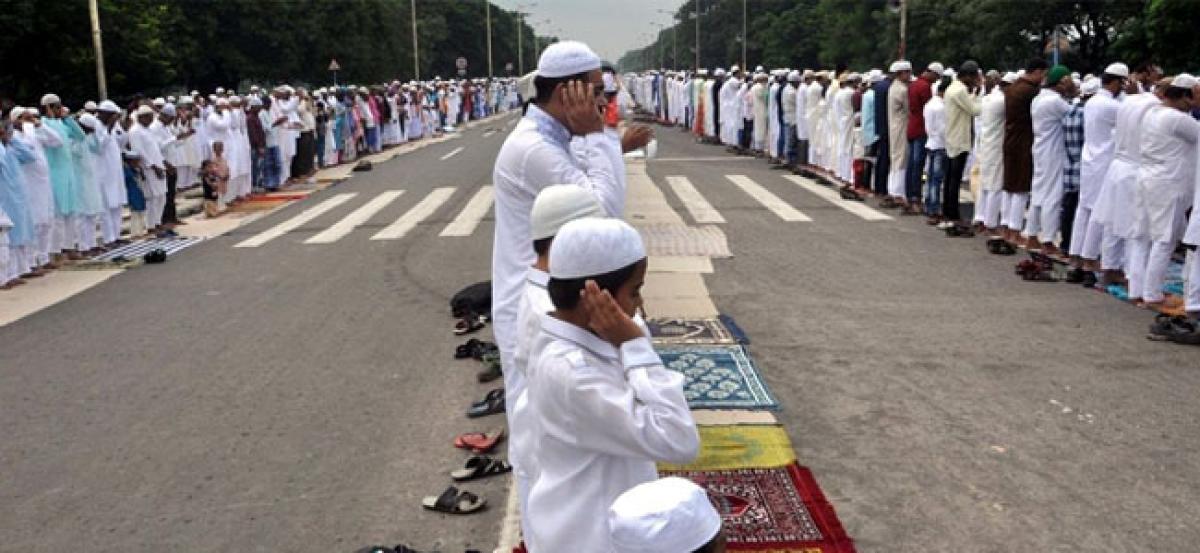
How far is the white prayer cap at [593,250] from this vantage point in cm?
285

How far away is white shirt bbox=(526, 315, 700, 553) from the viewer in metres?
2.82

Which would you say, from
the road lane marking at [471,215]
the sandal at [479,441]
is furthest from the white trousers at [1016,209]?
the sandal at [479,441]

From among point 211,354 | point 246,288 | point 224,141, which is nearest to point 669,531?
point 211,354

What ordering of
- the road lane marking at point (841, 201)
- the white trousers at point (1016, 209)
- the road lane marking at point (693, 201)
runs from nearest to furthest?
the white trousers at point (1016, 209)
the road lane marking at point (841, 201)
the road lane marking at point (693, 201)

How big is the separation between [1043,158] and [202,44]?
43811mm

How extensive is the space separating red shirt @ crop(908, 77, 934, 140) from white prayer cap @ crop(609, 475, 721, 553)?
1307 centimetres

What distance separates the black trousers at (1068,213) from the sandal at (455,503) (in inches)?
309

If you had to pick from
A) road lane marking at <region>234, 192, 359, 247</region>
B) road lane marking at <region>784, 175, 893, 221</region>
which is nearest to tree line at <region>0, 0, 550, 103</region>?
road lane marking at <region>234, 192, 359, 247</region>

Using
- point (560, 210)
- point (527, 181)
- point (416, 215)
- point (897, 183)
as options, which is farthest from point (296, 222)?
point (560, 210)

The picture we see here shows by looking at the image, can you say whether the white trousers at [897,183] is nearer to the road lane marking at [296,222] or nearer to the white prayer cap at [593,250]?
the road lane marking at [296,222]

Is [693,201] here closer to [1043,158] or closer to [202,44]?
[1043,158]

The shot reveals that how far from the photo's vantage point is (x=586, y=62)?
433 centimetres

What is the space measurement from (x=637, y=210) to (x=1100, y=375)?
9790mm

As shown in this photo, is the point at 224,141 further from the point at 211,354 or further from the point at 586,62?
the point at 586,62
